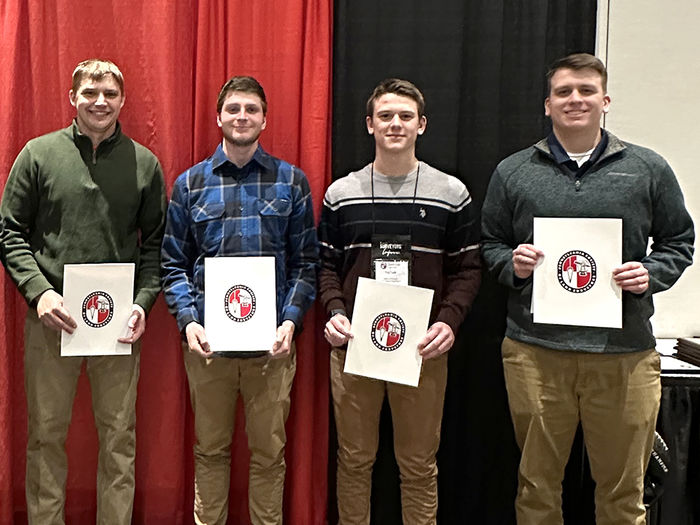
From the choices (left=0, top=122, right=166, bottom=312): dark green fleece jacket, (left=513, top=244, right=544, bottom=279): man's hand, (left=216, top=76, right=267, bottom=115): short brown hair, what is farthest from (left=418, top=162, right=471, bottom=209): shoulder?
(left=0, top=122, right=166, bottom=312): dark green fleece jacket

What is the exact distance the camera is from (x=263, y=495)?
97.0 inches

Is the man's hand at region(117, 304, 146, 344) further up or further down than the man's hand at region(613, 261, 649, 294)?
further down

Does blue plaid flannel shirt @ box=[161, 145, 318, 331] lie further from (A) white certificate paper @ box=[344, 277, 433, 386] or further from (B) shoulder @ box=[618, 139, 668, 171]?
(B) shoulder @ box=[618, 139, 668, 171]

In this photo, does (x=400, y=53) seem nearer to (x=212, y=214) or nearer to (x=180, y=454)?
(x=212, y=214)

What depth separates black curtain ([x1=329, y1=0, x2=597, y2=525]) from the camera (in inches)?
107

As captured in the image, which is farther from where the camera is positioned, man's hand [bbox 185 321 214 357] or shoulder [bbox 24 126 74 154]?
shoulder [bbox 24 126 74 154]

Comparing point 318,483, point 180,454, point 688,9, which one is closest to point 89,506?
point 180,454

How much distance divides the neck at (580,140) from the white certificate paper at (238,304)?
112cm

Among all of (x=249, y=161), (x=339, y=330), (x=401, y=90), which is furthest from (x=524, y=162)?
(x=249, y=161)

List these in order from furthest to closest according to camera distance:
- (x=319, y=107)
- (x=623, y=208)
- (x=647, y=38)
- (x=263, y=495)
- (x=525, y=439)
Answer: (x=647, y=38)
(x=319, y=107)
(x=263, y=495)
(x=525, y=439)
(x=623, y=208)

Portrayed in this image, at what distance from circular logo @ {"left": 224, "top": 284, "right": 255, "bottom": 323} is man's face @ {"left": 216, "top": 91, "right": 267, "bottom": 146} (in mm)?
539

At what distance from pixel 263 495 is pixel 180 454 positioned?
52cm

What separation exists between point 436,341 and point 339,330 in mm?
346

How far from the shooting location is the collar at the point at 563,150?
7.10 feet
